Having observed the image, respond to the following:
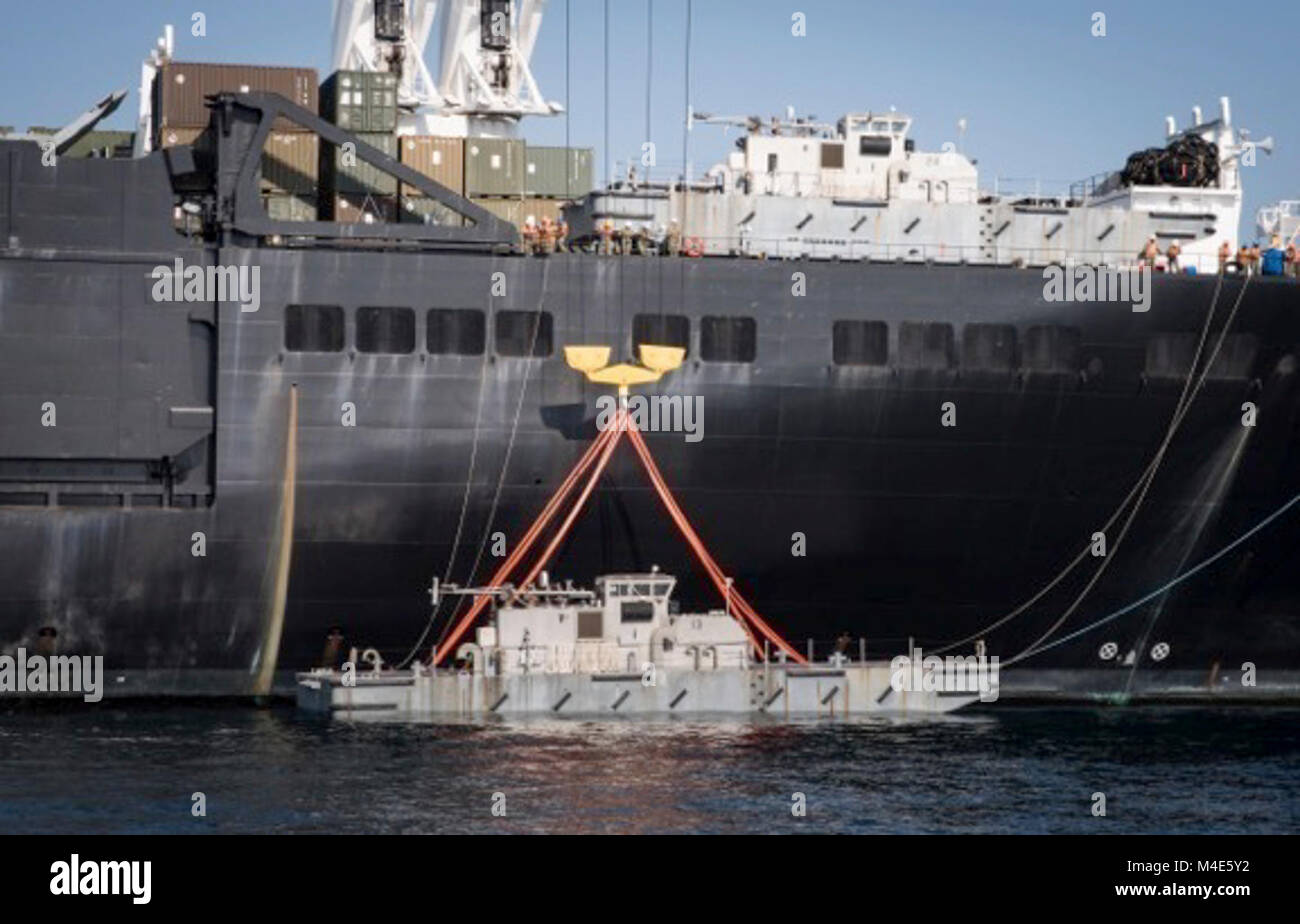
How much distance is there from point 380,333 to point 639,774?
43.8ft

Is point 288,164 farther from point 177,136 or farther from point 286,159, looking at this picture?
point 177,136

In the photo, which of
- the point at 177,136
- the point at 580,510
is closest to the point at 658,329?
the point at 580,510

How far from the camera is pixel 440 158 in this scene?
54031 millimetres

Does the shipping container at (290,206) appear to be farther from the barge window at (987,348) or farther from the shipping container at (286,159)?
the barge window at (987,348)

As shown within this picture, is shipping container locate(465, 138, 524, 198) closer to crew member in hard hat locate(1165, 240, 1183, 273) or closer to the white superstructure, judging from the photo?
the white superstructure

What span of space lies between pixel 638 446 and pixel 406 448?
4.98 metres

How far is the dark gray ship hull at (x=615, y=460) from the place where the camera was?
47938 millimetres

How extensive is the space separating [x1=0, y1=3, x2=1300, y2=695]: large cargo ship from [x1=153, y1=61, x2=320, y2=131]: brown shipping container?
5.71 ft

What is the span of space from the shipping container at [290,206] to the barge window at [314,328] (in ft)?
13.4

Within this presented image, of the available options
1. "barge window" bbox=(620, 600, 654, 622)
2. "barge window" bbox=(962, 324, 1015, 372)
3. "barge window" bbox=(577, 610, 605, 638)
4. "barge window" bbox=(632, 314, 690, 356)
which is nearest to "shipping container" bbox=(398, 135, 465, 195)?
"barge window" bbox=(632, 314, 690, 356)

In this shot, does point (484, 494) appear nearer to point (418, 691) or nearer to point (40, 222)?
point (418, 691)

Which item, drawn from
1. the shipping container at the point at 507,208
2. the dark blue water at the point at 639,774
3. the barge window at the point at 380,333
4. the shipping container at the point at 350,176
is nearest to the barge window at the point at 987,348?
the dark blue water at the point at 639,774
